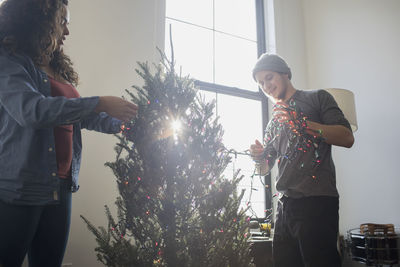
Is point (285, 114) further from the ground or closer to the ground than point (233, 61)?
closer to the ground

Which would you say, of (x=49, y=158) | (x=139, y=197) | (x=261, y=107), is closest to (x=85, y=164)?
(x=49, y=158)

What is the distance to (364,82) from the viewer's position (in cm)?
347

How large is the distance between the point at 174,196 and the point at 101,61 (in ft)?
6.73

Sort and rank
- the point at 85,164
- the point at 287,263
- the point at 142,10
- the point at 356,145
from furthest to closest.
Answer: the point at 356,145, the point at 142,10, the point at 85,164, the point at 287,263

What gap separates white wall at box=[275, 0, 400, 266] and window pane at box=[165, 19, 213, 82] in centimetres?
96

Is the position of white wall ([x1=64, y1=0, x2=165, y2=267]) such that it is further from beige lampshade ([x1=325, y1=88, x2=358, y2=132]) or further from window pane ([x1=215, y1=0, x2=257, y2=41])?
beige lampshade ([x1=325, y1=88, x2=358, y2=132])

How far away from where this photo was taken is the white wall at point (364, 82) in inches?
126

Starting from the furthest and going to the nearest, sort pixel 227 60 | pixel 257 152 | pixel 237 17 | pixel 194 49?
pixel 237 17, pixel 227 60, pixel 194 49, pixel 257 152

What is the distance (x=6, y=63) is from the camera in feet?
3.48

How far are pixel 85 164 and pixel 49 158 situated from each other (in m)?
1.46

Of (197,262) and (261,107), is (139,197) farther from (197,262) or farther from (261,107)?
(261,107)

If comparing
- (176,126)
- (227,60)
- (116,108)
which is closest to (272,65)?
(176,126)

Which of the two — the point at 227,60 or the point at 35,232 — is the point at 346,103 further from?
the point at 35,232

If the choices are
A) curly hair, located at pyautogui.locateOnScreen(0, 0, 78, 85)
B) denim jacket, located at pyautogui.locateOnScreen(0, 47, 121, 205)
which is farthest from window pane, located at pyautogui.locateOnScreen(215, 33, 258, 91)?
denim jacket, located at pyautogui.locateOnScreen(0, 47, 121, 205)
